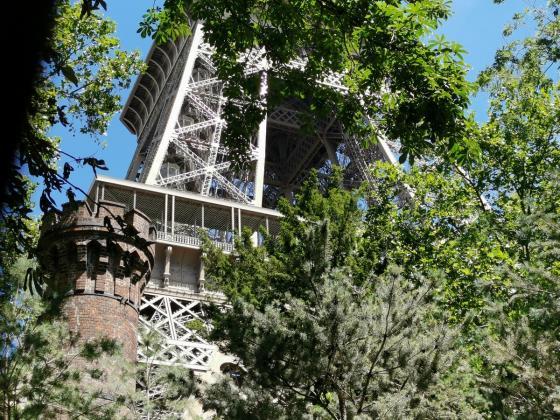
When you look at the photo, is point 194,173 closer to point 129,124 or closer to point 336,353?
point 129,124

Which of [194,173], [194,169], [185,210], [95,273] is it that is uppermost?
[194,169]

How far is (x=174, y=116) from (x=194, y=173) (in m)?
3.87

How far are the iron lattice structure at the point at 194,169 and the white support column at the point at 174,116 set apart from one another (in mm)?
53

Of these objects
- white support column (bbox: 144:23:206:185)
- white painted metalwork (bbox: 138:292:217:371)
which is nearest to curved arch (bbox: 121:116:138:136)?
white support column (bbox: 144:23:206:185)

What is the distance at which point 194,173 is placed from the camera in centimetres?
3331

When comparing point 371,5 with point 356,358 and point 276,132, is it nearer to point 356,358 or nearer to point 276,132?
point 356,358

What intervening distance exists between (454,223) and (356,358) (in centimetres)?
1369

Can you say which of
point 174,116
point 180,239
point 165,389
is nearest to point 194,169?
point 174,116

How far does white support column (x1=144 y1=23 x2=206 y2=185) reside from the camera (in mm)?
32312

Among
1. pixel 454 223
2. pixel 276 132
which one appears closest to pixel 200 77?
pixel 276 132

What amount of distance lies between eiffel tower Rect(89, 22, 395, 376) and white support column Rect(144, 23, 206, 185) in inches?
2.1

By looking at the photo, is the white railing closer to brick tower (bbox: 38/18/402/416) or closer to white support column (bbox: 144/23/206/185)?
brick tower (bbox: 38/18/402/416)

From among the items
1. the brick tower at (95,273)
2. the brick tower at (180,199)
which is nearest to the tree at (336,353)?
the brick tower at (180,199)

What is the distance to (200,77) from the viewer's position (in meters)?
40.2
